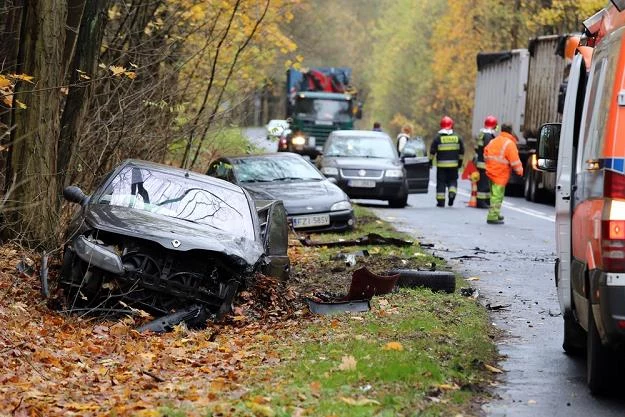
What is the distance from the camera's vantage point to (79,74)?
15062 millimetres

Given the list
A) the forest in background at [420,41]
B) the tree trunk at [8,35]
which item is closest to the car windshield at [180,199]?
the tree trunk at [8,35]

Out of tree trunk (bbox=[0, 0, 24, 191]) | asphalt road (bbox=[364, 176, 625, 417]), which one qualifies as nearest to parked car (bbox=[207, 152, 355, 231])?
asphalt road (bbox=[364, 176, 625, 417])

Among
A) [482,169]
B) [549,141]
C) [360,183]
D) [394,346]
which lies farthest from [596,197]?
[482,169]

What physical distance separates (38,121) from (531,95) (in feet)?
71.4

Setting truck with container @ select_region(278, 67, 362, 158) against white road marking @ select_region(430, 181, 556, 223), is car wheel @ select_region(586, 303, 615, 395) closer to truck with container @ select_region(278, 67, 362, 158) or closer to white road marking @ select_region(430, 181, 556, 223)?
white road marking @ select_region(430, 181, 556, 223)

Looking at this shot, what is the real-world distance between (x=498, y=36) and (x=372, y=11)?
52.3 m

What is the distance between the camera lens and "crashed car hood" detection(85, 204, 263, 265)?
1080 centimetres

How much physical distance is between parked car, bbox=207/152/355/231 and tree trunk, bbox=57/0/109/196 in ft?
15.1

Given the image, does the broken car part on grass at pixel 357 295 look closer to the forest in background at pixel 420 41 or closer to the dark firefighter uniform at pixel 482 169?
the dark firefighter uniform at pixel 482 169

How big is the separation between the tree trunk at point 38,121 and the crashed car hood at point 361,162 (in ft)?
44.7

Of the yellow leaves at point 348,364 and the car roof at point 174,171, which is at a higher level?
the car roof at point 174,171

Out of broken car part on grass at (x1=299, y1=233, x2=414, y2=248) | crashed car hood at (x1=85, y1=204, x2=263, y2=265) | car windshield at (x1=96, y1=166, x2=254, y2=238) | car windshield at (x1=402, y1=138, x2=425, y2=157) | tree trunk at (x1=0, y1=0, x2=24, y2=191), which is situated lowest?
broken car part on grass at (x1=299, y1=233, x2=414, y2=248)

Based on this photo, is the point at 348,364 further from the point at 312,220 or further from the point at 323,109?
the point at 323,109

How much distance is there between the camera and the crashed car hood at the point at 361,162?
27.0 metres
